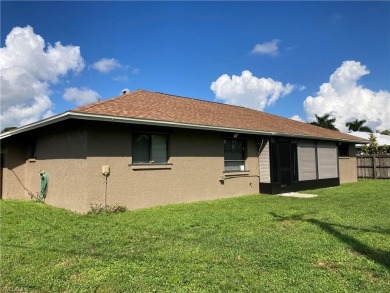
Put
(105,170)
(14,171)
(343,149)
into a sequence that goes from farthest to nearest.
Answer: (343,149), (14,171), (105,170)

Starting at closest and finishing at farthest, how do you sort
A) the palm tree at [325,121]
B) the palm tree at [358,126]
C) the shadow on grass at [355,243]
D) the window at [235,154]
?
the shadow on grass at [355,243], the window at [235,154], the palm tree at [325,121], the palm tree at [358,126]

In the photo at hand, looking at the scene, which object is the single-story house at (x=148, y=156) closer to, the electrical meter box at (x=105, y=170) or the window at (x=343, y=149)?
the electrical meter box at (x=105, y=170)

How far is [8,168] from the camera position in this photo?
12.9 metres

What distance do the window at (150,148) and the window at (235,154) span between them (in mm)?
3154

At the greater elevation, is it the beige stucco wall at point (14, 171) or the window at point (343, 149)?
the window at point (343, 149)

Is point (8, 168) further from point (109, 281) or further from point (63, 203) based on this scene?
point (109, 281)

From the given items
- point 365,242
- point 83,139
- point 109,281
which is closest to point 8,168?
point 83,139

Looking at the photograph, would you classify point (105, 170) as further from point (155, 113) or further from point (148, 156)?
point (155, 113)

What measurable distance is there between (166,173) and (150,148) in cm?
99

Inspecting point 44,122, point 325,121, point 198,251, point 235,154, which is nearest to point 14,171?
point 44,122

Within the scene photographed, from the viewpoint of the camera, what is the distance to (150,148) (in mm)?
10422

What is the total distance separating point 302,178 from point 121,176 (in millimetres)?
9466

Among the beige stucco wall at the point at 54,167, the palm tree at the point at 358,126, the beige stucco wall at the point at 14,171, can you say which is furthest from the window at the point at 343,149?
the palm tree at the point at 358,126

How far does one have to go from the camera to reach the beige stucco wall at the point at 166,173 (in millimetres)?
9188
